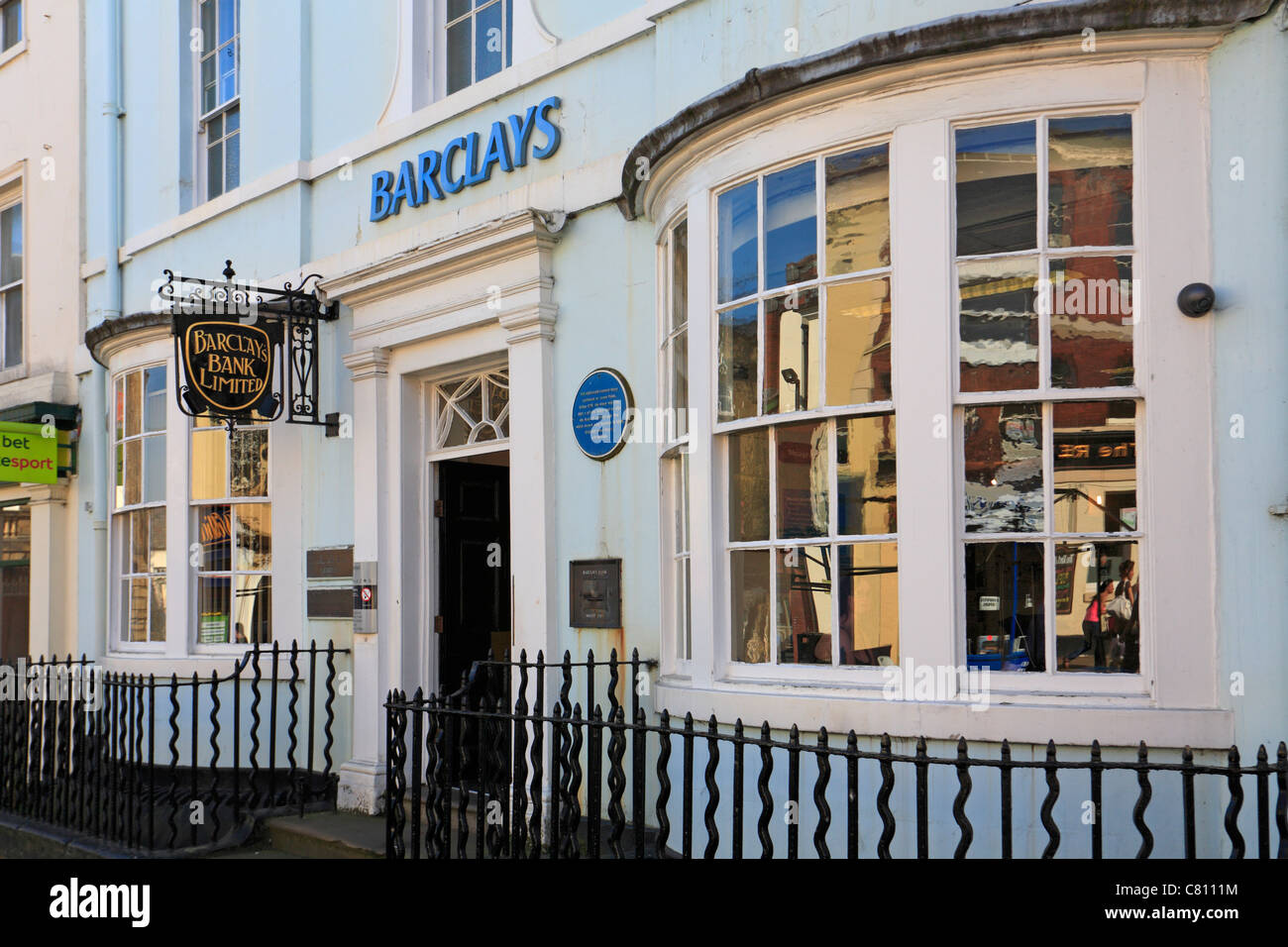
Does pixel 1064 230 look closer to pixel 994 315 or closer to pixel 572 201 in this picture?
pixel 994 315

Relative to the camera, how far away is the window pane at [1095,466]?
15.0ft

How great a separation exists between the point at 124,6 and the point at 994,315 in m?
8.77

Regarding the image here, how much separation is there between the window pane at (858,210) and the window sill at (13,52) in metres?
9.82

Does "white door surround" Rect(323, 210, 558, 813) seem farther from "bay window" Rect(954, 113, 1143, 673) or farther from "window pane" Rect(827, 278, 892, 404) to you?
"bay window" Rect(954, 113, 1143, 673)

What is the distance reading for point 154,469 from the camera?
956cm

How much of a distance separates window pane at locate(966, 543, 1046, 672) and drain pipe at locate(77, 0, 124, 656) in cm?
794

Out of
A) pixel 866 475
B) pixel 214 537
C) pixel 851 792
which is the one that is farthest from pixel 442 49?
pixel 851 792

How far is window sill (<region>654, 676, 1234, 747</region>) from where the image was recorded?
438cm

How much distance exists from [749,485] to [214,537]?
16.4 feet

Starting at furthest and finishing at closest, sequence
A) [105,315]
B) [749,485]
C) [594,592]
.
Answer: [105,315], [594,592], [749,485]

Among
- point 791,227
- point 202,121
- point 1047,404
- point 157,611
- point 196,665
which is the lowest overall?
point 196,665

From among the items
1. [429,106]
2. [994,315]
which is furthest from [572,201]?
[994,315]

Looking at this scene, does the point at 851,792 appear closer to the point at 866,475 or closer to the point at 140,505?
the point at 866,475

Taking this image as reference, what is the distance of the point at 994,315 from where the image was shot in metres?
4.75
